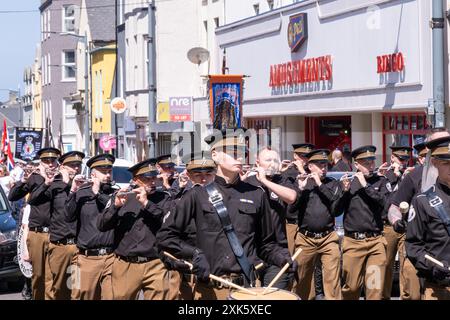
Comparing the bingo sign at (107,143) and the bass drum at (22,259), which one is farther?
the bingo sign at (107,143)

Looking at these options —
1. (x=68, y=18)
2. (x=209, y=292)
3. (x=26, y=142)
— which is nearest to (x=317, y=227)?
(x=209, y=292)

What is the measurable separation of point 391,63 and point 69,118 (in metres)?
50.5

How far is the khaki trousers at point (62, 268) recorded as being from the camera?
13.4 meters

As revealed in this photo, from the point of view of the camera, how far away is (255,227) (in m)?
8.78

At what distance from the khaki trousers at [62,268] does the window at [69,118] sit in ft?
196

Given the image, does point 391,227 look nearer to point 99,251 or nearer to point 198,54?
point 99,251

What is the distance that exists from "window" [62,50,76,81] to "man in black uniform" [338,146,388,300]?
6254cm

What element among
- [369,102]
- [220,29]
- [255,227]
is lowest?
[255,227]

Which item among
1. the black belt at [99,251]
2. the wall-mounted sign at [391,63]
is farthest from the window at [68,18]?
the black belt at [99,251]

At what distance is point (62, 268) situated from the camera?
1345cm

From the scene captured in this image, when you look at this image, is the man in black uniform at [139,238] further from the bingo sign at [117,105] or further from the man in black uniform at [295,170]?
the bingo sign at [117,105]
